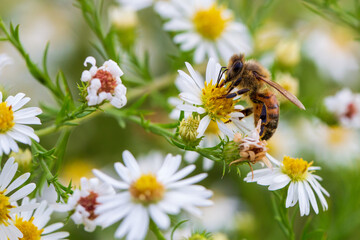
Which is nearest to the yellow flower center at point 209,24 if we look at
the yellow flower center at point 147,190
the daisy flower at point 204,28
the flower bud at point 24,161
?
the daisy flower at point 204,28

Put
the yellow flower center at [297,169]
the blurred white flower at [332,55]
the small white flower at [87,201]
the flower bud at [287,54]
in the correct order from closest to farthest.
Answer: the small white flower at [87,201]
the yellow flower center at [297,169]
the flower bud at [287,54]
the blurred white flower at [332,55]

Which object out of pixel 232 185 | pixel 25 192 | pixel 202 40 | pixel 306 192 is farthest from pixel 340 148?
pixel 25 192

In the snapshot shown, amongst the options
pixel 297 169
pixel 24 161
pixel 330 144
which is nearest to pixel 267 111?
pixel 297 169

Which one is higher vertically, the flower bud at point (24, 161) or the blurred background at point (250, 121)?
the flower bud at point (24, 161)

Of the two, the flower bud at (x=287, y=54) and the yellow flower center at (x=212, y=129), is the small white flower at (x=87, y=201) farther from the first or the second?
the flower bud at (x=287, y=54)

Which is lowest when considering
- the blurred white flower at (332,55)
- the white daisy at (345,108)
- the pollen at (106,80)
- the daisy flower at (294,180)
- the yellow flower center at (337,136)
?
the yellow flower center at (337,136)

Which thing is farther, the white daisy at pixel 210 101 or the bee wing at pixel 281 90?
the bee wing at pixel 281 90

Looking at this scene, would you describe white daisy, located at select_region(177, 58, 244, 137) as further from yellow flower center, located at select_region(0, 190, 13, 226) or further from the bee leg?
yellow flower center, located at select_region(0, 190, 13, 226)

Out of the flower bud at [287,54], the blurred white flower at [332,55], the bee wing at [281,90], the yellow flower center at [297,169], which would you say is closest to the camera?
the yellow flower center at [297,169]
